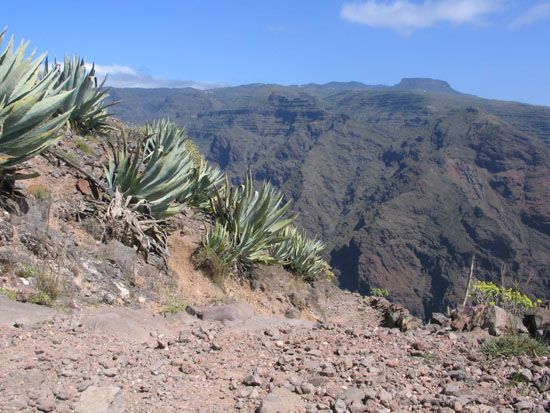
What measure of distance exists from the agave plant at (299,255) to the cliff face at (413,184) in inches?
1780

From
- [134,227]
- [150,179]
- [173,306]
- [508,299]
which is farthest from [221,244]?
[508,299]

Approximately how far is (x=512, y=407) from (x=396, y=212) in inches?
4087

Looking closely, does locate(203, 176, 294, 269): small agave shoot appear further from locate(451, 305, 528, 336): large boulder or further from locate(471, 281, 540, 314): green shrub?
locate(451, 305, 528, 336): large boulder

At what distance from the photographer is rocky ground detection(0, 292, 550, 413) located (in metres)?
2.99

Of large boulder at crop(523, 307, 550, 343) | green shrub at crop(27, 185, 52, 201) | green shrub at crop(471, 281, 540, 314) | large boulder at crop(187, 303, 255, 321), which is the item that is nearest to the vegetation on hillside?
green shrub at crop(27, 185, 52, 201)

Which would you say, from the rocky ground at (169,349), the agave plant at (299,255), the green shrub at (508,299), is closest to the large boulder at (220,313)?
the rocky ground at (169,349)

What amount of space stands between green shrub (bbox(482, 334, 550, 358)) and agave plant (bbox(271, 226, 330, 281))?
15.0 ft

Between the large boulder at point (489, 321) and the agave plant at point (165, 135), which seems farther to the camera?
the agave plant at point (165, 135)

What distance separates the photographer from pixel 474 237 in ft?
317

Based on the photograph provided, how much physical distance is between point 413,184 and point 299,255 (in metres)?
110

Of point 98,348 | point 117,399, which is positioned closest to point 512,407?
point 117,399

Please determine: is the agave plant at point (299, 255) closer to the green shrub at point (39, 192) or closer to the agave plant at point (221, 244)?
the agave plant at point (221, 244)

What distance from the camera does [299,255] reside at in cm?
897

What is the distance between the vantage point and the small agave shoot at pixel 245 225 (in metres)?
6.84
